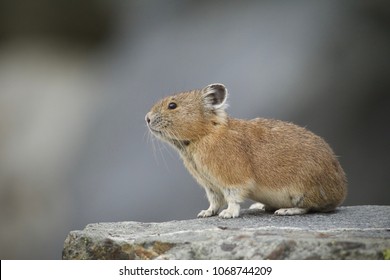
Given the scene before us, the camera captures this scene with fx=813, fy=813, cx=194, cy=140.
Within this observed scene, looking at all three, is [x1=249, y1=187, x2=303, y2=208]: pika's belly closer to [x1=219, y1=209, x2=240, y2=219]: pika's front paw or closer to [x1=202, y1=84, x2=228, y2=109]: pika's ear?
[x1=219, y1=209, x2=240, y2=219]: pika's front paw

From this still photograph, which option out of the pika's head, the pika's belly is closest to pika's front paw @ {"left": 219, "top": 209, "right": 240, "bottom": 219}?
the pika's belly

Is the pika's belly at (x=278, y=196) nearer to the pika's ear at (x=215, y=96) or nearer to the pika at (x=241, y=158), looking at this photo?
the pika at (x=241, y=158)

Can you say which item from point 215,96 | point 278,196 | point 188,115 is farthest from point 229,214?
point 215,96

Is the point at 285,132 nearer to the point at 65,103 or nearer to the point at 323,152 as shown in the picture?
the point at 323,152

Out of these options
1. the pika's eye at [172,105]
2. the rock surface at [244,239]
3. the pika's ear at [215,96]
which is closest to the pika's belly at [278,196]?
the rock surface at [244,239]

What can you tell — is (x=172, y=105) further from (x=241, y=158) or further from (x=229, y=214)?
(x=229, y=214)

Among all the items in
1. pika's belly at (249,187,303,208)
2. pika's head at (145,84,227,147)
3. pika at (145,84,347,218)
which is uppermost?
pika's head at (145,84,227,147)
